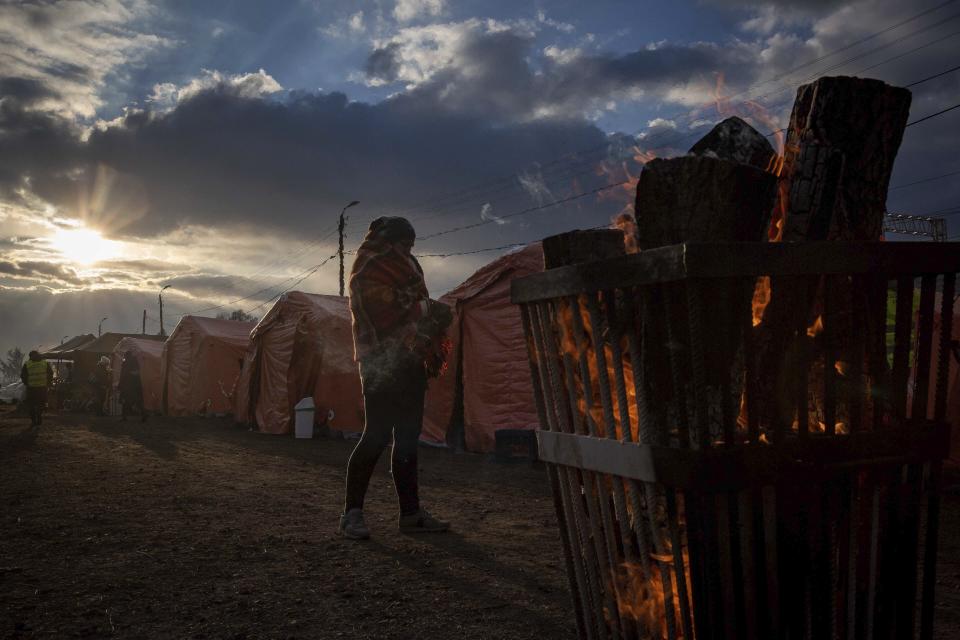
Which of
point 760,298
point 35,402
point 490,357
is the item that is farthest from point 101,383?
point 760,298

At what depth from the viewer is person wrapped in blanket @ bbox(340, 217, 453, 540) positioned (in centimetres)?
395

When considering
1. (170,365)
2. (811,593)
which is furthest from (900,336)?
(170,365)

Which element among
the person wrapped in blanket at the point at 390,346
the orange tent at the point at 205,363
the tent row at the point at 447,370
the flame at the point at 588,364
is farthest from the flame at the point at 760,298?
the orange tent at the point at 205,363

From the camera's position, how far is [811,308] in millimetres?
1771

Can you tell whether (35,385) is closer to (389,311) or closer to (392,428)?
(392,428)

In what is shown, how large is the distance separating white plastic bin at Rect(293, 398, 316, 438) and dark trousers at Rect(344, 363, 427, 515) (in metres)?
10.00

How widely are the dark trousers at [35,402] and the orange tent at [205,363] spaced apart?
5.14 metres

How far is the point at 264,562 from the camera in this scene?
354 centimetres

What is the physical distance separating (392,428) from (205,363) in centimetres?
1918

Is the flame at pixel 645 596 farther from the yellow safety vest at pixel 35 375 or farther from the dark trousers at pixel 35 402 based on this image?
the yellow safety vest at pixel 35 375

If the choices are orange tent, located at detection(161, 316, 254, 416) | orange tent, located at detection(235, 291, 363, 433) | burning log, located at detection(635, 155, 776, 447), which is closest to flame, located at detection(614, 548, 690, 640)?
burning log, located at detection(635, 155, 776, 447)

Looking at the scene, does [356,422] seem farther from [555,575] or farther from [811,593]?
[811,593]

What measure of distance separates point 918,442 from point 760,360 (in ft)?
1.38

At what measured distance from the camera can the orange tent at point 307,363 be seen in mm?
13820
